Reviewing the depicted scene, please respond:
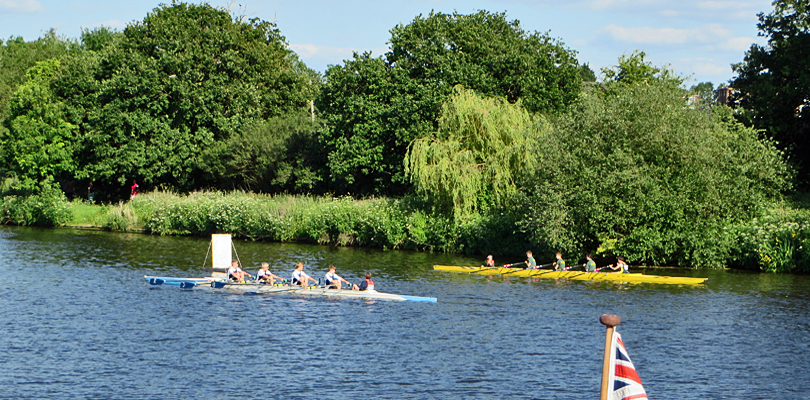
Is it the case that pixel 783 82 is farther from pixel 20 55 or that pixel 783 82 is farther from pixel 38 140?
pixel 20 55

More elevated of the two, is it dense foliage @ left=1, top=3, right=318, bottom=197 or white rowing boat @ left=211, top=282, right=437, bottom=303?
dense foliage @ left=1, top=3, right=318, bottom=197

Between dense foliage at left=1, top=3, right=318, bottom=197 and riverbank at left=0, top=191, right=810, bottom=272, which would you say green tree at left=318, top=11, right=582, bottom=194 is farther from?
dense foliage at left=1, top=3, right=318, bottom=197

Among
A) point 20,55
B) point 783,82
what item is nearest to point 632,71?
point 783,82

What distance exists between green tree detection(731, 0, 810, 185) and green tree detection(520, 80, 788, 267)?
10.6 metres

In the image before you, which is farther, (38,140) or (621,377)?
(38,140)

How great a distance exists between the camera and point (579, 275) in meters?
35.7

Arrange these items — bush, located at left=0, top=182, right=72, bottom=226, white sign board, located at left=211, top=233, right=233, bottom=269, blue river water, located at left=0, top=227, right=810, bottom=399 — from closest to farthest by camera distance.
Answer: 1. blue river water, located at left=0, top=227, right=810, bottom=399
2. white sign board, located at left=211, top=233, right=233, bottom=269
3. bush, located at left=0, top=182, right=72, bottom=226

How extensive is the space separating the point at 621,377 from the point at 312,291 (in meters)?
22.0

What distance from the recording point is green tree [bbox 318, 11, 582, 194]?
52000 mm

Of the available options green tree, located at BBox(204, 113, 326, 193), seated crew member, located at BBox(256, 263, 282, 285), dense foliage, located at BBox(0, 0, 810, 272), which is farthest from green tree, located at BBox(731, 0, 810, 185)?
seated crew member, located at BBox(256, 263, 282, 285)

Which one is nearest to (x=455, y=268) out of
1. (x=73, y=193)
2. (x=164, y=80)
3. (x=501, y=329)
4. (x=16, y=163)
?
(x=501, y=329)

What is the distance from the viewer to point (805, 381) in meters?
20.1

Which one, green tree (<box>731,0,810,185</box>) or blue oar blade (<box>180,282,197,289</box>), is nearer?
blue oar blade (<box>180,282,197,289</box>)

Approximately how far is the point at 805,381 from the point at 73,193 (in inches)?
2523
